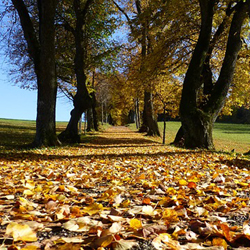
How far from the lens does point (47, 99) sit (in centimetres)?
963

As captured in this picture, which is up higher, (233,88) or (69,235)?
(233,88)

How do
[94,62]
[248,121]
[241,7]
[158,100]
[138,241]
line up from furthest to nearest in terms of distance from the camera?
[248,121], [158,100], [94,62], [241,7], [138,241]

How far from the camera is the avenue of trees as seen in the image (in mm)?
9516

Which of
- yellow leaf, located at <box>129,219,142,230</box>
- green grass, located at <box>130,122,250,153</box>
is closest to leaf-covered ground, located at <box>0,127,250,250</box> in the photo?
yellow leaf, located at <box>129,219,142,230</box>

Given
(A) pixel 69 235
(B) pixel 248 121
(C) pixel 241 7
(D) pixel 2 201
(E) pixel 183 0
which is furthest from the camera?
(B) pixel 248 121

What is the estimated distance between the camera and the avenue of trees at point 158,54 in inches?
375

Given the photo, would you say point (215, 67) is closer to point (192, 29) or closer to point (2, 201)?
point (192, 29)

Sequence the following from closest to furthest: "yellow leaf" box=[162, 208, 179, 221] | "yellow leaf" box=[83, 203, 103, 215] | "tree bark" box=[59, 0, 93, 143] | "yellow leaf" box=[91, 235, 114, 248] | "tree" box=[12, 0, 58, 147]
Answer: "yellow leaf" box=[91, 235, 114, 248], "yellow leaf" box=[162, 208, 179, 221], "yellow leaf" box=[83, 203, 103, 215], "tree" box=[12, 0, 58, 147], "tree bark" box=[59, 0, 93, 143]

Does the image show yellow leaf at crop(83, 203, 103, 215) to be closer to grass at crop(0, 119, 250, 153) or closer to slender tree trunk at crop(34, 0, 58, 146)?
slender tree trunk at crop(34, 0, 58, 146)

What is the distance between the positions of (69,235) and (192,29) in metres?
13.1

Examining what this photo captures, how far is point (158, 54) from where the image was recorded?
1246cm

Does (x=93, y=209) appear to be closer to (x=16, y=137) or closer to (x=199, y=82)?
(x=199, y=82)

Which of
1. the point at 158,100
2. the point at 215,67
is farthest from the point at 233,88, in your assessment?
the point at 158,100

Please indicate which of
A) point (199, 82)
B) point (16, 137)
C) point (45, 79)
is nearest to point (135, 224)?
point (199, 82)
